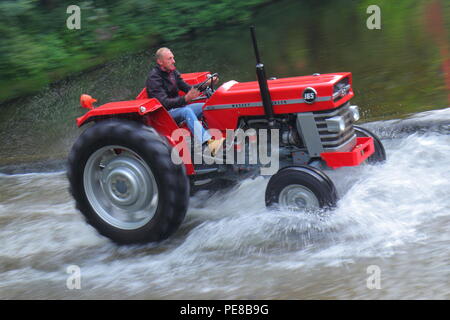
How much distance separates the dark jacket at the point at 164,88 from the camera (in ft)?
18.1

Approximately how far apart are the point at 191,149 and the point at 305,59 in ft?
16.2

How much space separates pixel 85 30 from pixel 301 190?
6536 millimetres

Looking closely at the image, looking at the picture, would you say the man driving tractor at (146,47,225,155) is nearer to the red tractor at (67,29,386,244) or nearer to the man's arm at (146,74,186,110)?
the man's arm at (146,74,186,110)

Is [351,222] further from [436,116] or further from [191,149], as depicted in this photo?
[436,116]

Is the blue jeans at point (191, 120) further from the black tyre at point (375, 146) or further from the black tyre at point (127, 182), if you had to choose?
the black tyre at point (375, 146)

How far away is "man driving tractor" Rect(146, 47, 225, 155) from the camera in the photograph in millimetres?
5473

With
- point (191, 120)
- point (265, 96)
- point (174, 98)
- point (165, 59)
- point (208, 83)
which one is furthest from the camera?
point (208, 83)

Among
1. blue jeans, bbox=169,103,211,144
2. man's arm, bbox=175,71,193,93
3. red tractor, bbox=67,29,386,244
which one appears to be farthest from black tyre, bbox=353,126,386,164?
man's arm, bbox=175,71,193,93

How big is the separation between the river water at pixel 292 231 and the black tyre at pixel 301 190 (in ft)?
0.37

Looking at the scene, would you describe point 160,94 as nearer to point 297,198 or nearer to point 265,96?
point 265,96

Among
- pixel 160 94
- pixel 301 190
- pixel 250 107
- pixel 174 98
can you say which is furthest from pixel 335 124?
pixel 160 94

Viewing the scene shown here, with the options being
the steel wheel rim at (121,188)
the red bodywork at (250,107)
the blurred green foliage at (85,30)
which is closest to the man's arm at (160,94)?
the red bodywork at (250,107)

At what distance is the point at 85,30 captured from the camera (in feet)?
33.8

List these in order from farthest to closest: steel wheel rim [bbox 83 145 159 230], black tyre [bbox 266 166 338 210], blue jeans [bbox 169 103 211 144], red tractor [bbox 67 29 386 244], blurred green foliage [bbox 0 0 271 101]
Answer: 1. blurred green foliage [bbox 0 0 271 101]
2. blue jeans [bbox 169 103 211 144]
3. steel wheel rim [bbox 83 145 159 230]
4. red tractor [bbox 67 29 386 244]
5. black tyre [bbox 266 166 338 210]
